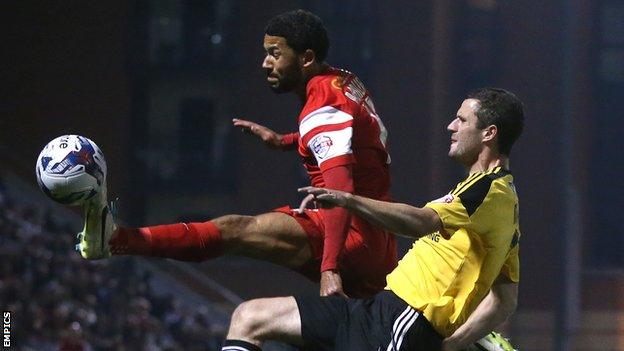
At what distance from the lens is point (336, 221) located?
4.28 m

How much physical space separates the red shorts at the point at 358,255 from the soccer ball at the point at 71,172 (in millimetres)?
644

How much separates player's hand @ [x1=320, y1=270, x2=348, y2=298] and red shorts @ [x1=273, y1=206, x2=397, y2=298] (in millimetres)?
210

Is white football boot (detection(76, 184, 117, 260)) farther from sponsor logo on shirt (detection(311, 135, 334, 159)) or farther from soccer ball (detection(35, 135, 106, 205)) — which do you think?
sponsor logo on shirt (detection(311, 135, 334, 159))

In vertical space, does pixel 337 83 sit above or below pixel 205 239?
above

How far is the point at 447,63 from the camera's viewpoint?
39.3 feet

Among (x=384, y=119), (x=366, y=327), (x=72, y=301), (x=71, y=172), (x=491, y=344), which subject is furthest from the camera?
(x=384, y=119)

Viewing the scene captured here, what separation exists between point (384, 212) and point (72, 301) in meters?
7.25

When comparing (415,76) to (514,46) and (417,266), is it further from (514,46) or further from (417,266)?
(417,266)

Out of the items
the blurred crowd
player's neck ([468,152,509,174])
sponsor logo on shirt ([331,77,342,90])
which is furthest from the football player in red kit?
the blurred crowd

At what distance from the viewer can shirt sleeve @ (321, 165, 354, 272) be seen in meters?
4.27

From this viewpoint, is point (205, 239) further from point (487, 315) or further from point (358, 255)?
point (487, 315)

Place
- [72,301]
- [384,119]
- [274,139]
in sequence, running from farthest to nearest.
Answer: [384,119], [72,301], [274,139]

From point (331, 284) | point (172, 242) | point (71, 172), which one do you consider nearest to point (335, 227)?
point (331, 284)

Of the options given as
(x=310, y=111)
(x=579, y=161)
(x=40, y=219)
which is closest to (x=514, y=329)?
(x=579, y=161)
